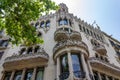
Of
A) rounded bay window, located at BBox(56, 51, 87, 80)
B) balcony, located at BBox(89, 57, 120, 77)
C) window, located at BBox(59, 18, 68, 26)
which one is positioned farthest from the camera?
window, located at BBox(59, 18, 68, 26)

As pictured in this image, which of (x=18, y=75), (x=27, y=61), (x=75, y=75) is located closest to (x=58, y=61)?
(x=75, y=75)

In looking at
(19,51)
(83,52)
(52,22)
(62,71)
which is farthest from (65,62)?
(52,22)

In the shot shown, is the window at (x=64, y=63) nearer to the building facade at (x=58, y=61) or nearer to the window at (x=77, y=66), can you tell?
the building facade at (x=58, y=61)

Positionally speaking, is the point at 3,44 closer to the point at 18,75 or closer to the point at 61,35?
the point at 18,75

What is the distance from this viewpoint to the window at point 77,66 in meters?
16.4

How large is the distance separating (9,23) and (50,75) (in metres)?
6.61

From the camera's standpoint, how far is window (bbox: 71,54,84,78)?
16445mm

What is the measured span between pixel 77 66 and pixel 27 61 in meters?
6.18

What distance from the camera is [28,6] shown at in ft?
53.6

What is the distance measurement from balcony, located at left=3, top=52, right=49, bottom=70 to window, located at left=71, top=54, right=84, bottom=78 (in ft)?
11.9

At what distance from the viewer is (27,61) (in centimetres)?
2062

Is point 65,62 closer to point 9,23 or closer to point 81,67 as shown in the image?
point 81,67

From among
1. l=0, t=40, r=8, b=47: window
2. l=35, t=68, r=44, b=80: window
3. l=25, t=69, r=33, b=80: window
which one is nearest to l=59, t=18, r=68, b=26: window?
l=0, t=40, r=8, b=47: window

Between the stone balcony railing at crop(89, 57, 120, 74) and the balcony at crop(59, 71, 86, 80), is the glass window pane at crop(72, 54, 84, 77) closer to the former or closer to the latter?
the balcony at crop(59, 71, 86, 80)
